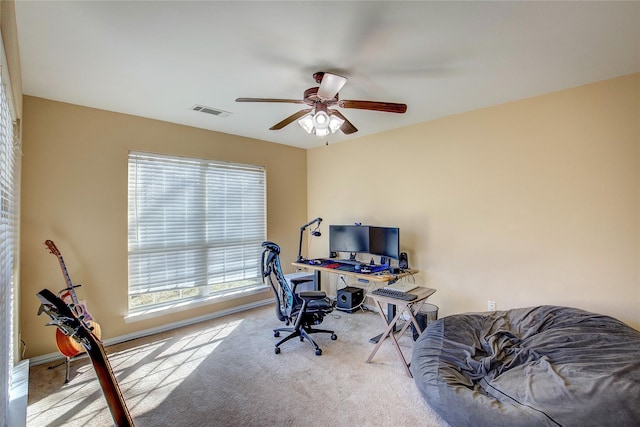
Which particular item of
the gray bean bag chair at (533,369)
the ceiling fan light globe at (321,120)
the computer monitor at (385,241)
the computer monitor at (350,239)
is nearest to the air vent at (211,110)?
the ceiling fan light globe at (321,120)

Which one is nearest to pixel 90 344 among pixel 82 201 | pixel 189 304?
pixel 82 201

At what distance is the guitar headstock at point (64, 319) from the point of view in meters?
1.21

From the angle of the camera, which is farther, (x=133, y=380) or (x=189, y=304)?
(x=189, y=304)

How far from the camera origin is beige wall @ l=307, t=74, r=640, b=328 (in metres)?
2.59

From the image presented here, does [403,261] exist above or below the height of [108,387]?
above

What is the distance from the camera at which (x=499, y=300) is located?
321cm

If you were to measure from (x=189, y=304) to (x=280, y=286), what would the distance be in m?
1.54

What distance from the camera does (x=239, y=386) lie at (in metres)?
2.48

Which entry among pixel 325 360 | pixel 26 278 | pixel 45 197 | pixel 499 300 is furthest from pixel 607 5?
pixel 26 278

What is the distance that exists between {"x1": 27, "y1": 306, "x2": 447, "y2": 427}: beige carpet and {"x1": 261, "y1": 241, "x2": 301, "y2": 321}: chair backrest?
397 mm

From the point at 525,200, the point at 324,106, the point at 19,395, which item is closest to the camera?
the point at 19,395

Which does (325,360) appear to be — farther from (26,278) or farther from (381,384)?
(26,278)

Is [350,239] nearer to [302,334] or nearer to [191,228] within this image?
[302,334]

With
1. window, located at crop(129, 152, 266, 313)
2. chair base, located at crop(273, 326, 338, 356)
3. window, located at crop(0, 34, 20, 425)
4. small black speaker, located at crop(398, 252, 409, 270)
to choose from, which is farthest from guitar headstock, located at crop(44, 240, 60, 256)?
small black speaker, located at crop(398, 252, 409, 270)
